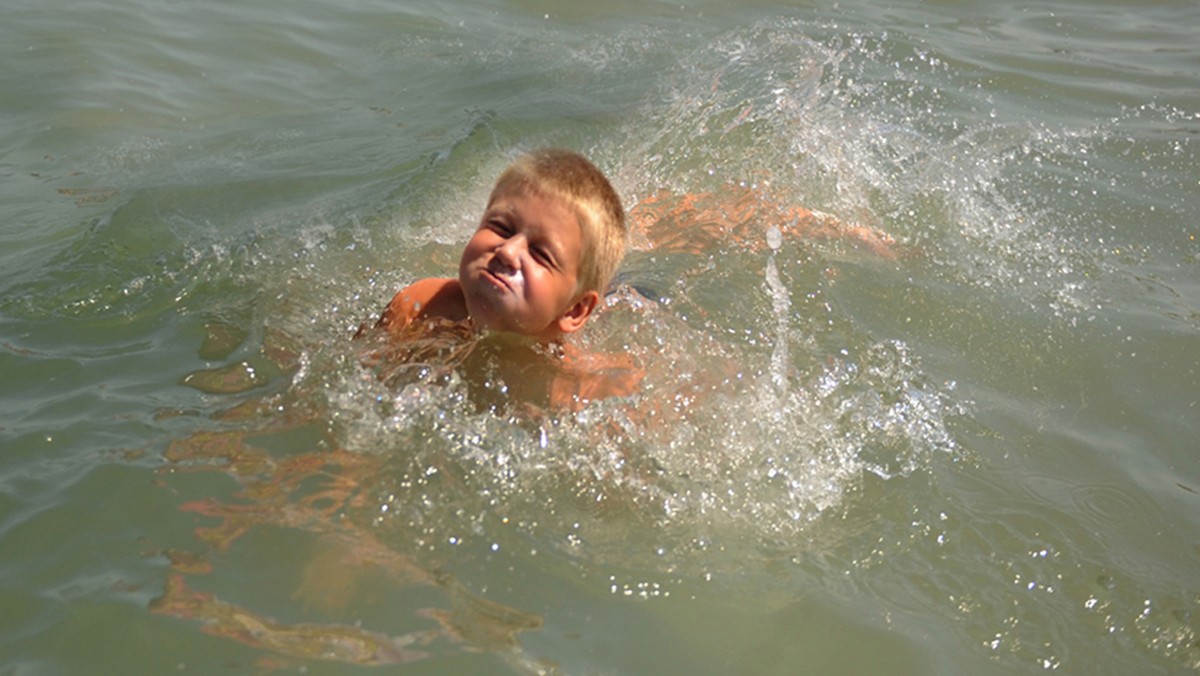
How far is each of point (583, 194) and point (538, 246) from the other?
242mm

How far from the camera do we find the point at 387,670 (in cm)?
282

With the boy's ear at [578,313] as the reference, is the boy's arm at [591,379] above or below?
below

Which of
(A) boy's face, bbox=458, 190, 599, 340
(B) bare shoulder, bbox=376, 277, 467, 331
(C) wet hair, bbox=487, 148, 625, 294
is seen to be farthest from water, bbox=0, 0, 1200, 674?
(C) wet hair, bbox=487, 148, 625, 294

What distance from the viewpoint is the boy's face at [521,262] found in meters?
3.78

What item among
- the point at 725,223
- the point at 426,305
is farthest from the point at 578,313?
the point at 725,223

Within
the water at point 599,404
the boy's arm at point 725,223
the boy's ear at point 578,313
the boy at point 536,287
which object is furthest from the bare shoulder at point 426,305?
the boy's arm at point 725,223

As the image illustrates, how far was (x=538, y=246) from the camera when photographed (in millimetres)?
3836

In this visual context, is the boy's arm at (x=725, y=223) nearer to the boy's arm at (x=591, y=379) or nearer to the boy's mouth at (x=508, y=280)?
the boy's arm at (x=591, y=379)

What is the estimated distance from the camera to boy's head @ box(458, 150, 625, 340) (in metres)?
3.78

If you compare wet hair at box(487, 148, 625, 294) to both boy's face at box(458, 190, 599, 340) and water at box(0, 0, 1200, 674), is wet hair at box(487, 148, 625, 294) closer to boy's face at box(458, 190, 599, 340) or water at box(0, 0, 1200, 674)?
boy's face at box(458, 190, 599, 340)

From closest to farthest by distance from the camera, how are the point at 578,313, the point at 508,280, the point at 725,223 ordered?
the point at 508,280
the point at 578,313
the point at 725,223

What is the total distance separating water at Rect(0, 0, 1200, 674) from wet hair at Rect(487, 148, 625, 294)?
18.5 inches

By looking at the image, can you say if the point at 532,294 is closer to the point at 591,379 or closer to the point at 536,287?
the point at 536,287

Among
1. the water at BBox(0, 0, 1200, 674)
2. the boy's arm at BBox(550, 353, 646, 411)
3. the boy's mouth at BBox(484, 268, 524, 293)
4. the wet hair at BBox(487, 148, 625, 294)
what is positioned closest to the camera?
the water at BBox(0, 0, 1200, 674)
